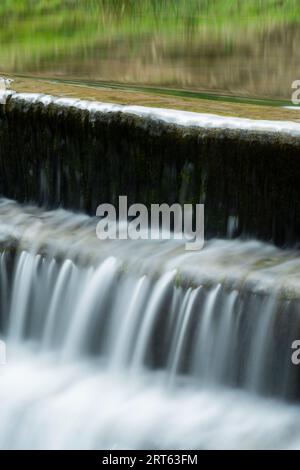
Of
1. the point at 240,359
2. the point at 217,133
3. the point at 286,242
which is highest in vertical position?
the point at 217,133

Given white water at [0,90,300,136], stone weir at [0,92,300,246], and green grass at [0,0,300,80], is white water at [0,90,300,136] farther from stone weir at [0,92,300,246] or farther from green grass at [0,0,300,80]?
green grass at [0,0,300,80]

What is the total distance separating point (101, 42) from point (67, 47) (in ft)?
1.08

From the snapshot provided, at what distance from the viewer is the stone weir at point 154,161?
4543 millimetres

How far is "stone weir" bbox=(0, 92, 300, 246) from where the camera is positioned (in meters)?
4.54

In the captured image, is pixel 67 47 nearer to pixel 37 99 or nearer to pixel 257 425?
pixel 37 99

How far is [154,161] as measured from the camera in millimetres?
5027

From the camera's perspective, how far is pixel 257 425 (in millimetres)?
3945

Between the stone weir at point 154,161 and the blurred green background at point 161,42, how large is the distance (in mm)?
1216

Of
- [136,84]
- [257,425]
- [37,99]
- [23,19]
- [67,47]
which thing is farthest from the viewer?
[23,19]

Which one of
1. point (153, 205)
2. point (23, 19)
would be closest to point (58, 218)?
point (153, 205)

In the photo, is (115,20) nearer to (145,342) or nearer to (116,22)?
(116,22)

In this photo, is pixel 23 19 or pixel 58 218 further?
pixel 23 19

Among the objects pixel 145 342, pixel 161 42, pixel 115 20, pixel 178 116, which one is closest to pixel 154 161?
pixel 178 116

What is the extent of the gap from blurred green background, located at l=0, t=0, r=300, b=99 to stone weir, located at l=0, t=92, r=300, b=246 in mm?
1216
